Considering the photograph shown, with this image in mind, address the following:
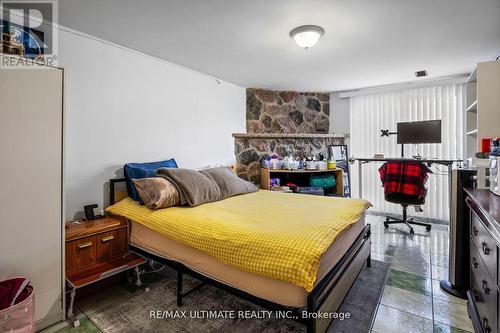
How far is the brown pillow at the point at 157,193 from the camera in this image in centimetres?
220

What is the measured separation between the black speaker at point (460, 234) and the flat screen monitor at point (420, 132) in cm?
194

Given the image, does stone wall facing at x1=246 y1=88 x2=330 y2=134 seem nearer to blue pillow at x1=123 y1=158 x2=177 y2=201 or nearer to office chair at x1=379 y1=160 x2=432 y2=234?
office chair at x1=379 y1=160 x2=432 y2=234

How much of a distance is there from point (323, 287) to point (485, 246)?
888 millimetres

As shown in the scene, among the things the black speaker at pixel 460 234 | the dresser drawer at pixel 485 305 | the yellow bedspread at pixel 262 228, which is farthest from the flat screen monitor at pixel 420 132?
the dresser drawer at pixel 485 305

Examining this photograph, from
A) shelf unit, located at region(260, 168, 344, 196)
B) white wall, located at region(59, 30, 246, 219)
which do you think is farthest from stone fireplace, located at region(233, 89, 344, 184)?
white wall, located at region(59, 30, 246, 219)

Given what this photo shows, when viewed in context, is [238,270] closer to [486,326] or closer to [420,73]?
[486,326]

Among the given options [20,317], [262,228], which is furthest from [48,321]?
[262,228]

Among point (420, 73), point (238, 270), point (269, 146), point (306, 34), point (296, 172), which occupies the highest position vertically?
point (420, 73)

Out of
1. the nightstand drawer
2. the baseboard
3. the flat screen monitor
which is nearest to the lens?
the baseboard

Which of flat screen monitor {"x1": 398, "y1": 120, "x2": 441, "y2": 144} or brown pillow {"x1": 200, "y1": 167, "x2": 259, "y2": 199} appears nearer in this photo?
brown pillow {"x1": 200, "y1": 167, "x2": 259, "y2": 199}

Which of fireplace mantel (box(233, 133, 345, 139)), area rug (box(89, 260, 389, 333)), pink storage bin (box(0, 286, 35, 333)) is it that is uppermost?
fireplace mantel (box(233, 133, 345, 139))

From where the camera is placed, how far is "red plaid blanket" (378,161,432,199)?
131 inches

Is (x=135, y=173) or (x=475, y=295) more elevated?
(x=135, y=173)

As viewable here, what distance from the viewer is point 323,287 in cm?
145
